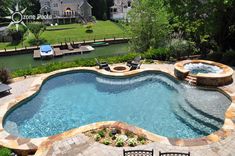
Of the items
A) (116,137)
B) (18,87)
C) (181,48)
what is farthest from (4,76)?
(181,48)

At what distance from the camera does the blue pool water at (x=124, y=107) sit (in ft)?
47.4

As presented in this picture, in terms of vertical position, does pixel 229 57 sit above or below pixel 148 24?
below

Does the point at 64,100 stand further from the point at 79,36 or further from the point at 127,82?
the point at 79,36

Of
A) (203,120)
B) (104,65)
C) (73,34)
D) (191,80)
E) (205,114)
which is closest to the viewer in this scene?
(203,120)

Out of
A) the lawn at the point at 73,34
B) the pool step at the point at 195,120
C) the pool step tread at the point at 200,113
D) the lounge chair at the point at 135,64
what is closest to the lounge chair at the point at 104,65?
the lounge chair at the point at 135,64

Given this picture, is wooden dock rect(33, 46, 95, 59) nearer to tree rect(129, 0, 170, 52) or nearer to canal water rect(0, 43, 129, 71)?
canal water rect(0, 43, 129, 71)

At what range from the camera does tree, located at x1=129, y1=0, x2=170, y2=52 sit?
28750 mm

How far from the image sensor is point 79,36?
48438 mm

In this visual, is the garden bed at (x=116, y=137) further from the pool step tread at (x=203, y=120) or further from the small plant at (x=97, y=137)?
the pool step tread at (x=203, y=120)

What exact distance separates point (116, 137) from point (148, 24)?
1922 centimetres

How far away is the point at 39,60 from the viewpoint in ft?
122

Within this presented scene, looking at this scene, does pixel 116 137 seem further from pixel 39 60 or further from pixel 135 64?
pixel 39 60

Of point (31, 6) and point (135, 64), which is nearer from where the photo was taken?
point (135, 64)

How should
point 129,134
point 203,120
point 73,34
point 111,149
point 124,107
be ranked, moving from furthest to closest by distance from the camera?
point 73,34 → point 124,107 → point 203,120 → point 129,134 → point 111,149
